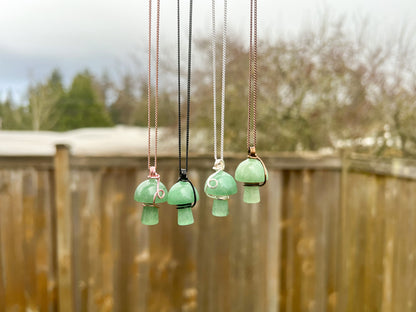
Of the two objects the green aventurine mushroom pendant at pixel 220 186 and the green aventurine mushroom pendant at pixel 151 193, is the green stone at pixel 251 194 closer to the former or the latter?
the green aventurine mushroom pendant at pixel 220 186

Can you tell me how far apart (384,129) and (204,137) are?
48.9 inches

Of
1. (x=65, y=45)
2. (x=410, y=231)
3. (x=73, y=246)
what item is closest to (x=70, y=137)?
(x=65, y=45)

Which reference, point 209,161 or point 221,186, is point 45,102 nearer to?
point 209,161

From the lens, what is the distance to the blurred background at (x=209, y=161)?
176 centimetres

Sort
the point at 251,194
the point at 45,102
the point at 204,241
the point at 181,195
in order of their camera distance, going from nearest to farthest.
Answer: the point at 181,195 < the point at 251,194 < the point at 204,241 < the point at 45,102

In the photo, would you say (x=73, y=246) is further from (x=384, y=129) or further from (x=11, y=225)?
(x=384, y=129)

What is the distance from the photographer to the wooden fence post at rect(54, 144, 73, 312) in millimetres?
1748

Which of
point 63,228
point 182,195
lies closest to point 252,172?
point 182,195

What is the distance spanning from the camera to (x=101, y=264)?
1830 mm

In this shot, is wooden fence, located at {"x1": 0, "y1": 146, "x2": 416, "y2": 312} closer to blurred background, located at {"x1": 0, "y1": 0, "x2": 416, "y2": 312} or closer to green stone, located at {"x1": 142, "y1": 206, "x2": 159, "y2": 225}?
blurred background, located at {"x1": 0, "y1": 0, "x2": 416, "y2": 312}

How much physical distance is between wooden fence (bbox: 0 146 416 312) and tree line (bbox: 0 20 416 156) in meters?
0.51

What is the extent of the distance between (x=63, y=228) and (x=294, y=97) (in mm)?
1733

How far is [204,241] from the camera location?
192cm

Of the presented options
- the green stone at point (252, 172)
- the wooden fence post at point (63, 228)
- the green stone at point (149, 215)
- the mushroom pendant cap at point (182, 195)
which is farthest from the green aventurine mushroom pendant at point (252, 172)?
the wooden fence post at point (63, 228)
